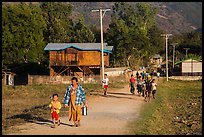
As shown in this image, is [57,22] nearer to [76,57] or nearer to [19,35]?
[19,35]

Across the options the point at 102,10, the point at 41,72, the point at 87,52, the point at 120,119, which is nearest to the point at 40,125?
the point at 120,119

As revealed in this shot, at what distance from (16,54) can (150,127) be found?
158ft

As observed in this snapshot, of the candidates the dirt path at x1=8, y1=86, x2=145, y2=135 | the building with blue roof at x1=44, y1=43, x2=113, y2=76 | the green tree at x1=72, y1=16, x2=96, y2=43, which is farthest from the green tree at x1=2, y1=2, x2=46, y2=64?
the dirt path at x1=8, y1=86, x2=145, y2=135

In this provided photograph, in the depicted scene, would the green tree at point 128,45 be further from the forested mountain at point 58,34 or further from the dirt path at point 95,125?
the dirt path at point 95,125

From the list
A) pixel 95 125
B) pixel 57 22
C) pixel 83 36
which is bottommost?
pixel 95 125

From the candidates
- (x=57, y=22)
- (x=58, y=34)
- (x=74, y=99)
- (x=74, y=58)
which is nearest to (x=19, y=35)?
(x=58, y=34)

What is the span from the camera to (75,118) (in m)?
12.7

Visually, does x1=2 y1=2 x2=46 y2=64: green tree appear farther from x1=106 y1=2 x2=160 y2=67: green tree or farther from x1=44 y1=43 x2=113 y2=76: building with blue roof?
x1=106 y1=2 x2=160 y2=67: green tree

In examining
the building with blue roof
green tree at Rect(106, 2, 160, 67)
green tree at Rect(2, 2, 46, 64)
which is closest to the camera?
the building with blue roof

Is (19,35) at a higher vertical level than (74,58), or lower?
higher

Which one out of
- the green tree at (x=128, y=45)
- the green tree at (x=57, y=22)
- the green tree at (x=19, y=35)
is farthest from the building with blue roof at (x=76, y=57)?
the green tree at (x=128, y=45)

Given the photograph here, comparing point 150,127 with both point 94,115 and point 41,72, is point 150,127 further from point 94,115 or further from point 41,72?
point 41,72

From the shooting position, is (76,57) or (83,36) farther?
(83,36)

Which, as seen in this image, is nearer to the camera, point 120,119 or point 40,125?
point 40,125
